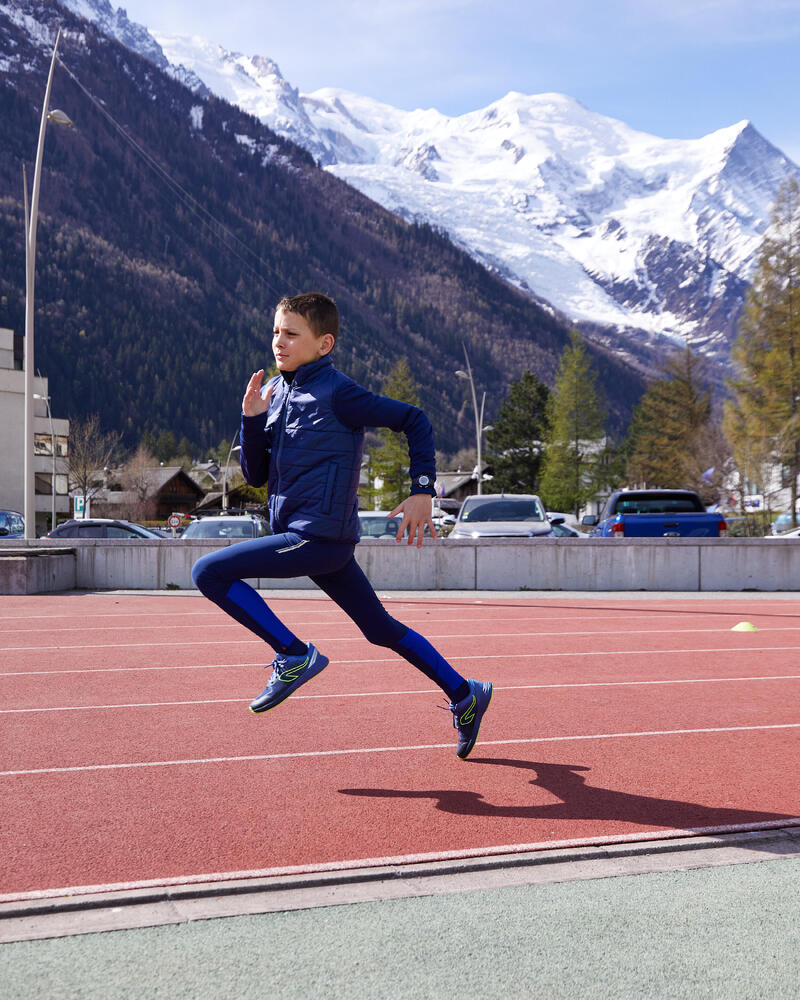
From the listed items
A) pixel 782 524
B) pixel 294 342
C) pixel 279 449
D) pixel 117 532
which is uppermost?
pixel 294 342

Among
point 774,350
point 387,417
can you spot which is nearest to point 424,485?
point 387,417

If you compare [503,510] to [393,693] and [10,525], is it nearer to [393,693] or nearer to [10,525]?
[393,693]

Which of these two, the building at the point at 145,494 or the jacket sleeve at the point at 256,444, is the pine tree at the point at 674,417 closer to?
the building at the point at 145,494

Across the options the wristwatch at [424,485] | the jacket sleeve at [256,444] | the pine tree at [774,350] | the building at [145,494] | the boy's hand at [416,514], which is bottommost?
the building at [145,494]

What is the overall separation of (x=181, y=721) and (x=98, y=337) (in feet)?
664

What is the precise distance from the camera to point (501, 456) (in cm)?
8362

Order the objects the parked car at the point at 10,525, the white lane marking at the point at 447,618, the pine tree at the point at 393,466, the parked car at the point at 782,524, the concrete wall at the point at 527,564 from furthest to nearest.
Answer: the pine tree at the point at 393,466
the parked car at the point at 782,524
the parked car at the point at 10,525
the concrete wall at the point at 527,564
the white lane marking at the point at 447,618

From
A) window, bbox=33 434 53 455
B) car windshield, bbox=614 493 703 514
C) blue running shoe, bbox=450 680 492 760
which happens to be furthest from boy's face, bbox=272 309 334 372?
window, bbox=33 434 53 455

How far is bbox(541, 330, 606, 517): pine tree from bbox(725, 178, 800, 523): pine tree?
22358mm

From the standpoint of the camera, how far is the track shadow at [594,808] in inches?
173

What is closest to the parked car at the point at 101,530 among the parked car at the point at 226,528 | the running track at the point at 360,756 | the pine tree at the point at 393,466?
the parked car at the point at 226,528

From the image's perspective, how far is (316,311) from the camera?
4.86 meters

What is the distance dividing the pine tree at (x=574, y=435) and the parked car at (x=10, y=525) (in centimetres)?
3912

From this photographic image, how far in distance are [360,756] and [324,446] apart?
184 centimetres
